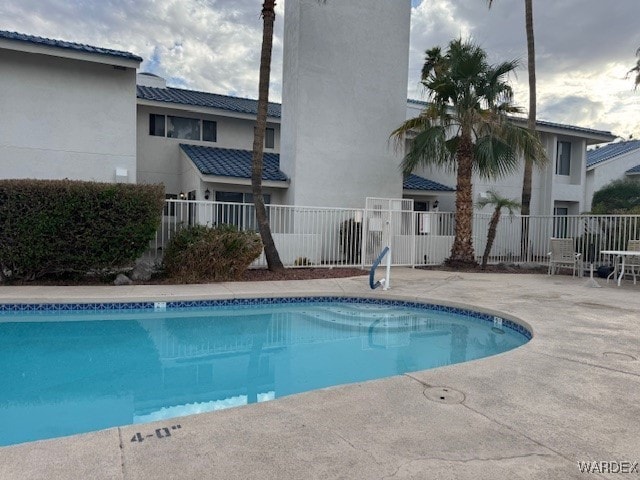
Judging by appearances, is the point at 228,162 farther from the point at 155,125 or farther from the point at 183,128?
the point at 155,125

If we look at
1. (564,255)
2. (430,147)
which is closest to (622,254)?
(564,255)

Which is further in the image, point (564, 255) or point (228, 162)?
point (228, 162)

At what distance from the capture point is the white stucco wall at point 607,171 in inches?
976

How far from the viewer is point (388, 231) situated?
13.6 metres

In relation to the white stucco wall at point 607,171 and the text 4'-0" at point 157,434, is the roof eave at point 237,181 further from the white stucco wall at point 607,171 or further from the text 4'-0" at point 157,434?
the white stucco wall at point 607,171

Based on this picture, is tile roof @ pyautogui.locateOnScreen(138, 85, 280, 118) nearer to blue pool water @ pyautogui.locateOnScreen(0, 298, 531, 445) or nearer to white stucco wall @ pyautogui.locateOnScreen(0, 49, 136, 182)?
white stucco wall @ pyautogui.locateOnScreen(0, 49, 136, 182)

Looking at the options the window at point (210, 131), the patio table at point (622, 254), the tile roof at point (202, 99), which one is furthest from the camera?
the window at point (210, 131)

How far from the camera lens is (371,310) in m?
9.48

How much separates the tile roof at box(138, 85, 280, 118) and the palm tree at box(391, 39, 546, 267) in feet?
24.5

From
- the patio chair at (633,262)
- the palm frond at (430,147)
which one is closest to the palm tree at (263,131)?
the palm frond at (430,147)

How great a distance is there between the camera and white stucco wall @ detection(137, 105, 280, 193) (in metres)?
16.8

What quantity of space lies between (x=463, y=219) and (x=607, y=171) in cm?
1632

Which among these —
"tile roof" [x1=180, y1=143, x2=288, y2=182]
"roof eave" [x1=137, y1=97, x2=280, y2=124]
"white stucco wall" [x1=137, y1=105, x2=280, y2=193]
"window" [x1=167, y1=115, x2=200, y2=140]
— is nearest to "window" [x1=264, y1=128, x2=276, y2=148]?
"tile roof" [x1=180, y1=143, x2=288, y2=182]

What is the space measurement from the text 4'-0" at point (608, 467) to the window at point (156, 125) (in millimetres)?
17423
